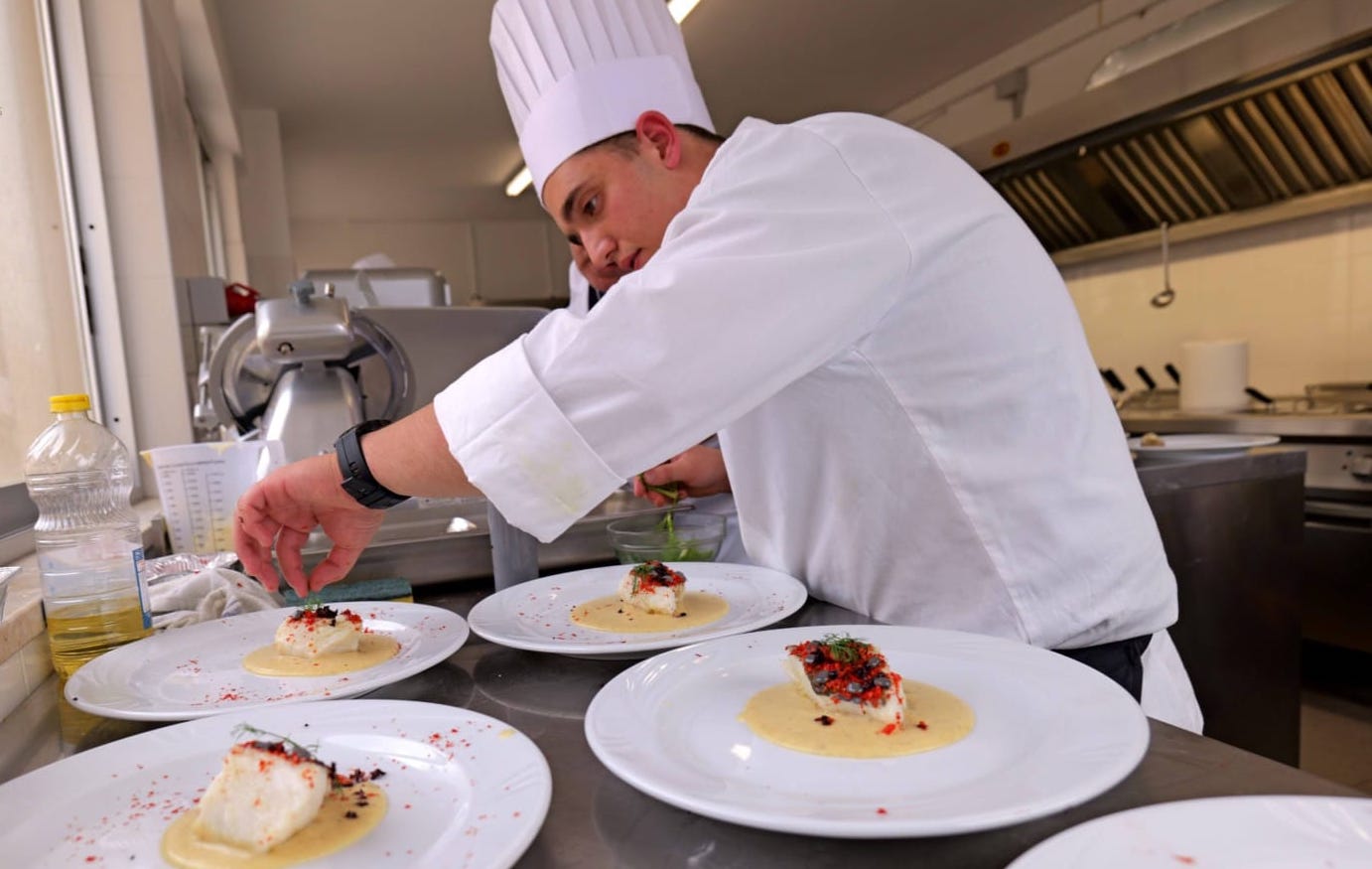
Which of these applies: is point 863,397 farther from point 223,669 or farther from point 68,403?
point 68,403

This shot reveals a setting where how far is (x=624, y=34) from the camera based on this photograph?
5.38ft

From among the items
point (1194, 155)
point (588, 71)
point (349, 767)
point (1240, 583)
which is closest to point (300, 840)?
point (349, 767)

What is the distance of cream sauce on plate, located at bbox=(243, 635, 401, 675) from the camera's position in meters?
0.98

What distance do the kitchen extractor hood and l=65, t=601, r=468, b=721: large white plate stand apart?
12.5 ft

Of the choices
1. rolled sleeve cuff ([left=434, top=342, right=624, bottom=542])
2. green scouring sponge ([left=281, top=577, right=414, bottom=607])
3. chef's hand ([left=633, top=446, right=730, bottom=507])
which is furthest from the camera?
chef's hand ([left=633, top=446, right=730, bottom=507])

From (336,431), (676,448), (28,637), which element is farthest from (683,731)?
(336,431)

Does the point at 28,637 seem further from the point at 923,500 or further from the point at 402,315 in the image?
the point at 402,315

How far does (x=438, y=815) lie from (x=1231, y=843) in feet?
1.80

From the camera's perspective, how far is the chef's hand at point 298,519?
3.50 ft

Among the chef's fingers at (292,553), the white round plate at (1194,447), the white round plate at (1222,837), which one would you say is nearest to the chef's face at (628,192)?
the chef's fingers at (292,553)

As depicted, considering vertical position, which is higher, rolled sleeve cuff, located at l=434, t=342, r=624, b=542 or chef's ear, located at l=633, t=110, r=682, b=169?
chef's ear, located at l=633, t=110, r=682, b=169

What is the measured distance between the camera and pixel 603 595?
1.30 metres

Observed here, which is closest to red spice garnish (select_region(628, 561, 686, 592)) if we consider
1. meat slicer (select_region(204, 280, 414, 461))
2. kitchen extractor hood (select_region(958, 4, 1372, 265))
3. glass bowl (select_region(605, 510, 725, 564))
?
glass bowl (select_region(605, 510, 725, 564))

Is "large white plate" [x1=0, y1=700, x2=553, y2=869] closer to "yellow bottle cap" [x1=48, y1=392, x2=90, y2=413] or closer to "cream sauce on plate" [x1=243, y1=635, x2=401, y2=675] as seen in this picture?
"cream sauce on plate" [x1=243, y1=635, x2=401, y2=675]
